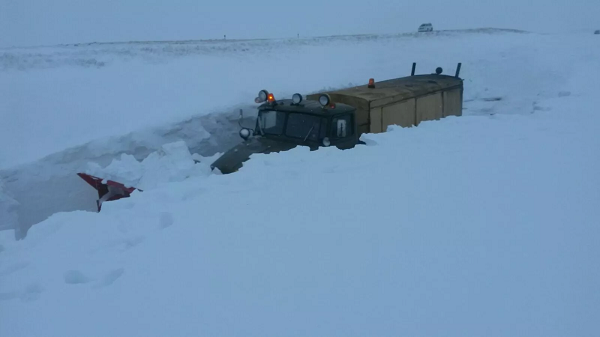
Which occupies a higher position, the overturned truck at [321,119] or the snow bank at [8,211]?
the overturned truck at [321,119]

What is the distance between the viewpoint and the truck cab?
7375 millimetres

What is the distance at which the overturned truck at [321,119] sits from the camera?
24.3 feet

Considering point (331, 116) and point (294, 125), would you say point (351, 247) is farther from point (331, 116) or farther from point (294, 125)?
point (294, 125)

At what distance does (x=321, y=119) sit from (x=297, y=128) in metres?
0.49

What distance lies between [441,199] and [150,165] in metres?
5.47

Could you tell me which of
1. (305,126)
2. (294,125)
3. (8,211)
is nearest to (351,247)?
(305,126)

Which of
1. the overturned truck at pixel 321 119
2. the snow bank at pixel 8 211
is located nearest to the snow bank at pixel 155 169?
the overturned truck at pixel 321 119

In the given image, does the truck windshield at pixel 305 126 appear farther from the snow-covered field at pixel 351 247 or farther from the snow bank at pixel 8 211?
the snow bank at pixel 8 211

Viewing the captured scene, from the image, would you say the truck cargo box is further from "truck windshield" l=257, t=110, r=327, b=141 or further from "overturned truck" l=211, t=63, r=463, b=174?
"truck windshield" l=257, t=110, r=327, b=141

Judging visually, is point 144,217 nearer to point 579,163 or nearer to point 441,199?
point 441,199

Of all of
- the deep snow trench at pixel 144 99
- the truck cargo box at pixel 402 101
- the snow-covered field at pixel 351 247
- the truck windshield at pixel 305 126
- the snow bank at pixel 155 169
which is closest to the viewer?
the snow-covered field at pixel 351 247

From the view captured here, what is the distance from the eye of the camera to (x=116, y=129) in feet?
35.4

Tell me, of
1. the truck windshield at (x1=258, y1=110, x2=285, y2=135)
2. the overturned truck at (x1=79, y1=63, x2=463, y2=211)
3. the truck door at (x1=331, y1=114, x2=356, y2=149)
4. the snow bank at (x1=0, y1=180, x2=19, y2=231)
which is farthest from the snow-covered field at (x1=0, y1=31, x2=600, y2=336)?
the snow bank at (x1=0, y1=180, x2=19, y2=231)

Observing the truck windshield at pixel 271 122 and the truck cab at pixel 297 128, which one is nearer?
the truck cab at pixel 297 128
